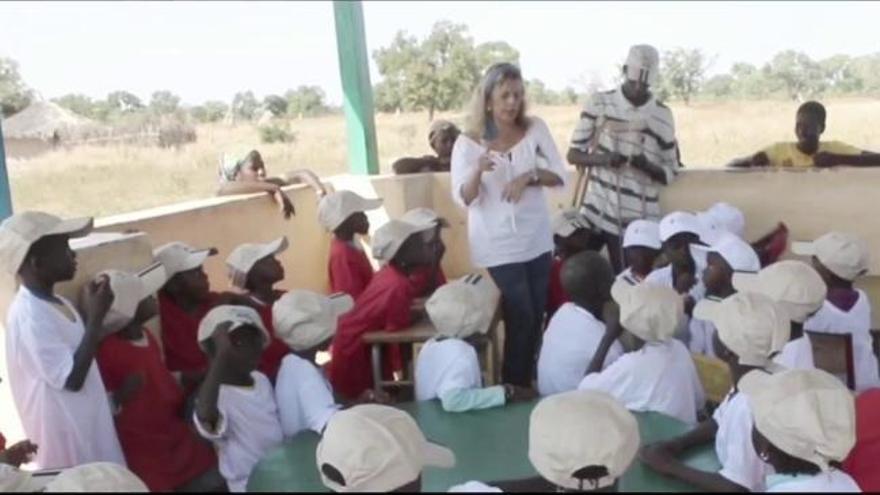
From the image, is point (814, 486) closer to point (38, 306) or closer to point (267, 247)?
point (38, 306)

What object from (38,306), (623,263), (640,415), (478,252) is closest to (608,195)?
(623,263)

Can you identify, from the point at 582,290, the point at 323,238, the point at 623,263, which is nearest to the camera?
the point at 582,290

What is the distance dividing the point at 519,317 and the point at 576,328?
0.88m

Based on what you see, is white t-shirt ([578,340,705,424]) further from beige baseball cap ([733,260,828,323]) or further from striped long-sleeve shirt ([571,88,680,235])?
striped long-sleeve shirt ([571,88,680,235])

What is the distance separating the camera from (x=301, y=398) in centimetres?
297

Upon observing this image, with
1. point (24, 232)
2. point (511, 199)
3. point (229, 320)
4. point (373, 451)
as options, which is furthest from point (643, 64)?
point (373, 451)

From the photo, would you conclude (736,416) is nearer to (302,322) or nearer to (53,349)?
(302,322)

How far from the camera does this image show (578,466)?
176 cm

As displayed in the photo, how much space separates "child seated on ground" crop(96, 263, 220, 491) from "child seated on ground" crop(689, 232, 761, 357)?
A: 176 cm

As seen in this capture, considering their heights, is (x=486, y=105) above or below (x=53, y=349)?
above

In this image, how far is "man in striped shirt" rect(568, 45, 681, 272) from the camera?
492 cm

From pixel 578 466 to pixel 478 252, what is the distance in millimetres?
2565

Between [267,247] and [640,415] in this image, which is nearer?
[640,415]

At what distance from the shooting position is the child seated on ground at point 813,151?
5.27m
